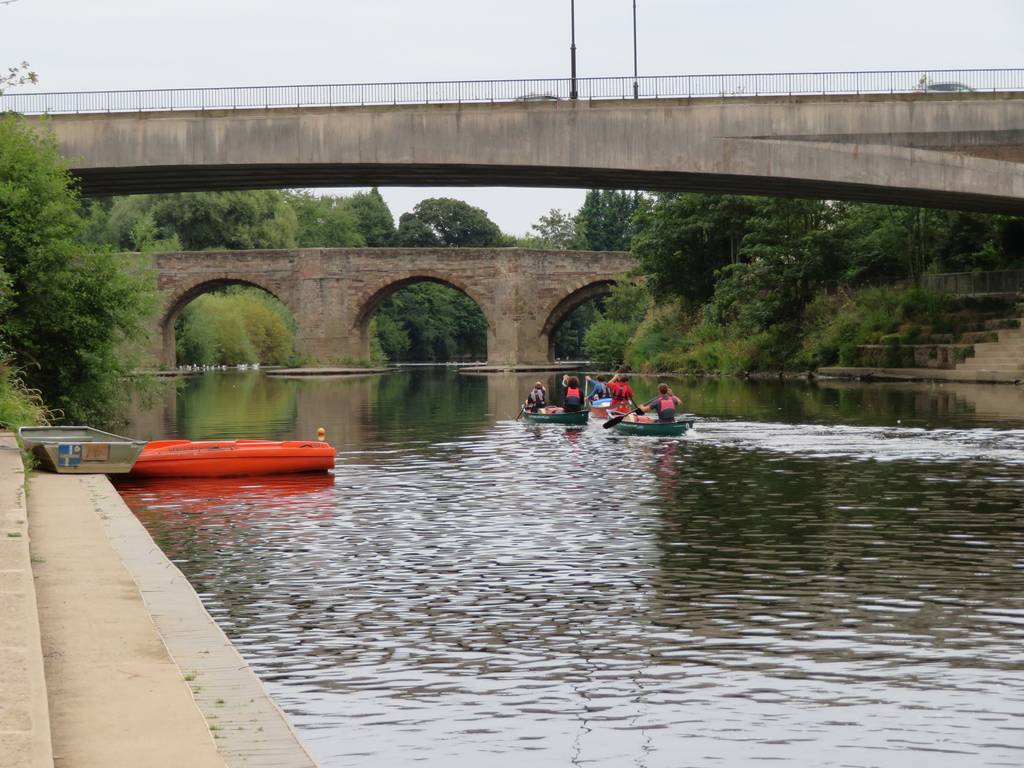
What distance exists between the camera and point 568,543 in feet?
44.2

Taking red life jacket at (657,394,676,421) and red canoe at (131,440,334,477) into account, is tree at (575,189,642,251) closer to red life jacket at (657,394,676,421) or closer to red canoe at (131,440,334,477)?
red life jacket at (657,394,676,421)

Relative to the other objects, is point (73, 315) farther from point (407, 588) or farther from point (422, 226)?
point (422, 226)

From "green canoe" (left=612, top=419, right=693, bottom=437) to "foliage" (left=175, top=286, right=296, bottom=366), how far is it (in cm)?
5201

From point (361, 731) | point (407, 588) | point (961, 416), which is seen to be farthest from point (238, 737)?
point (961, 416)

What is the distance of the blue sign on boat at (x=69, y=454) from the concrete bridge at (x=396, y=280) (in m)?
56.7

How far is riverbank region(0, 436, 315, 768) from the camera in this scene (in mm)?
6117

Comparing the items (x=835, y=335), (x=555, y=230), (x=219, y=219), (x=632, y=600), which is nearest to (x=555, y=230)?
(x=555, y=230)

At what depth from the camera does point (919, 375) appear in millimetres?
45344

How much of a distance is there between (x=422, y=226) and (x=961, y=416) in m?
92.1

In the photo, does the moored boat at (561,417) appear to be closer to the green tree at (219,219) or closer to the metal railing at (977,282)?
the metal railing at (977,282)

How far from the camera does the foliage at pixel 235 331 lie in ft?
271

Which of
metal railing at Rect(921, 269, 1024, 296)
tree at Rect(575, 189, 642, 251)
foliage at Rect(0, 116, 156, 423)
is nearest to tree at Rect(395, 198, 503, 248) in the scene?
tree at Rect(575, 189, 642, 251)

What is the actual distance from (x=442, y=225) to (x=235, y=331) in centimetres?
3600

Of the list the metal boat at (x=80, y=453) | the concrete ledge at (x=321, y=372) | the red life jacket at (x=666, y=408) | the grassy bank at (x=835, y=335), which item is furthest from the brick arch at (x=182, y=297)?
the metal boat at (x=80, y=453)
